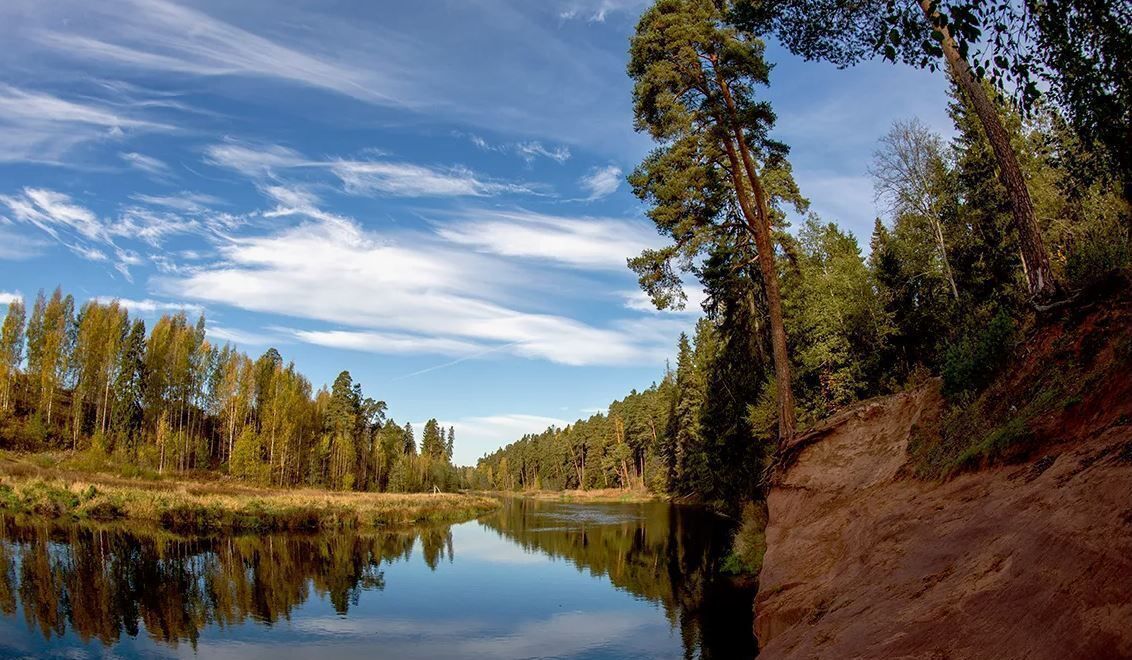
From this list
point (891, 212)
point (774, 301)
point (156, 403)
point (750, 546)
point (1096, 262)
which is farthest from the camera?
point (156, 403)

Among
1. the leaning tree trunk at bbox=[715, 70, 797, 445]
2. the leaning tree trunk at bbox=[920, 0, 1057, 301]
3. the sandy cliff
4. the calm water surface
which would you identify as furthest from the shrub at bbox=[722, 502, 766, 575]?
the leaning tree trunk at bbox=[920, 0, 1057, 301]

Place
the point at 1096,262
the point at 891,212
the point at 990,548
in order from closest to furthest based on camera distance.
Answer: the point at 990,548 → the point at 1096,262 → the point at 891,212

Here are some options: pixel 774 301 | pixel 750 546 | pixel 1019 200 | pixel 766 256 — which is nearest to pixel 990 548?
pixel 1019 200

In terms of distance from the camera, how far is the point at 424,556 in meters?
29.3

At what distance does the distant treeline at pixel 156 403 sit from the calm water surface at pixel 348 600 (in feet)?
126

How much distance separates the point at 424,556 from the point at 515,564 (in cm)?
528

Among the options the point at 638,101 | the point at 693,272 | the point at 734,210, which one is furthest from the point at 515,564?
the point at 638,101

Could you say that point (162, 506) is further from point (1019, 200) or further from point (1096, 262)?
point (1096, 262)

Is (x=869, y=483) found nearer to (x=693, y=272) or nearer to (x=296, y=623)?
(x=693, y=272)

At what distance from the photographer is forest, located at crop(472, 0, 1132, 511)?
740 centimetres

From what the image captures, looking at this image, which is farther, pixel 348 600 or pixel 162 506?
pixel 162 506

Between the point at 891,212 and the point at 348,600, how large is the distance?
29.4 metres

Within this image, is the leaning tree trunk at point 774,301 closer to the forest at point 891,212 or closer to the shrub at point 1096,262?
the forest at point 891,212

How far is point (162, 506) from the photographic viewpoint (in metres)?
33.8
